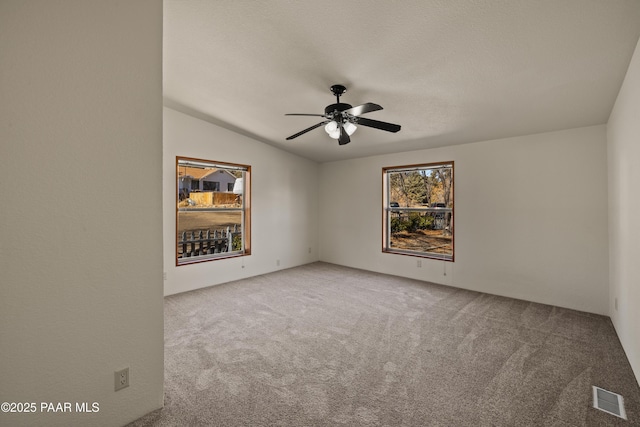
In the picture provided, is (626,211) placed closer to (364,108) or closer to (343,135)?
(364,108)

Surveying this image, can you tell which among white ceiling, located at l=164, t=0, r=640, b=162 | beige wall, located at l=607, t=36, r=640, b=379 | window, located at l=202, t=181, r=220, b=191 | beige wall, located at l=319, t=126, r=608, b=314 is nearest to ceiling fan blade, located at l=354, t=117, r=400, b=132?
white ceiling, located at l=164, t=0, r=640, b=162

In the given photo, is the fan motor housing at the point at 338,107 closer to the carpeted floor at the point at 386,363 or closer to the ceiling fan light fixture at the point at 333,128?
the ceiling fan light fixture at the point at 333,128

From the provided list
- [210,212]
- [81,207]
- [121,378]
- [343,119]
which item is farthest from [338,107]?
[210,212]

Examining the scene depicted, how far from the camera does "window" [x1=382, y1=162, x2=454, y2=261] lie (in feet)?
15.9

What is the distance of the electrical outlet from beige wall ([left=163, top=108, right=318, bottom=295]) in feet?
9.07

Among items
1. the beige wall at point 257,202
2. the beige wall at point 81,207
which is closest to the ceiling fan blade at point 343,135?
the beige wall at point 81,207

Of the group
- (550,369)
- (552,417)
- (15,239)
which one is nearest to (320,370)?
(552,417)

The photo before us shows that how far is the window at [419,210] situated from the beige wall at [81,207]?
434cm

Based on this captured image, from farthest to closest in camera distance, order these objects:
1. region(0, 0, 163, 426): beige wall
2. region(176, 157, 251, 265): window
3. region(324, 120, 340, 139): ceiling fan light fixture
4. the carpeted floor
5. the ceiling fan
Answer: region(176, 157, 251, 265): window, region(324, 120, 340, 139): ceiling fan light fixture, the ceiling fan, the carpeted floor, region(0, 0, 163, 426): beige wall

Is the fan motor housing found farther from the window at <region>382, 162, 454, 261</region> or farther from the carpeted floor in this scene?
the window at <region>382, 162, 454, 261</region>

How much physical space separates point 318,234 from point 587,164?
15.7ft

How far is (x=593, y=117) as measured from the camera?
3.25 m

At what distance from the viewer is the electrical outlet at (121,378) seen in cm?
168

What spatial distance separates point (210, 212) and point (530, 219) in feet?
16.1
